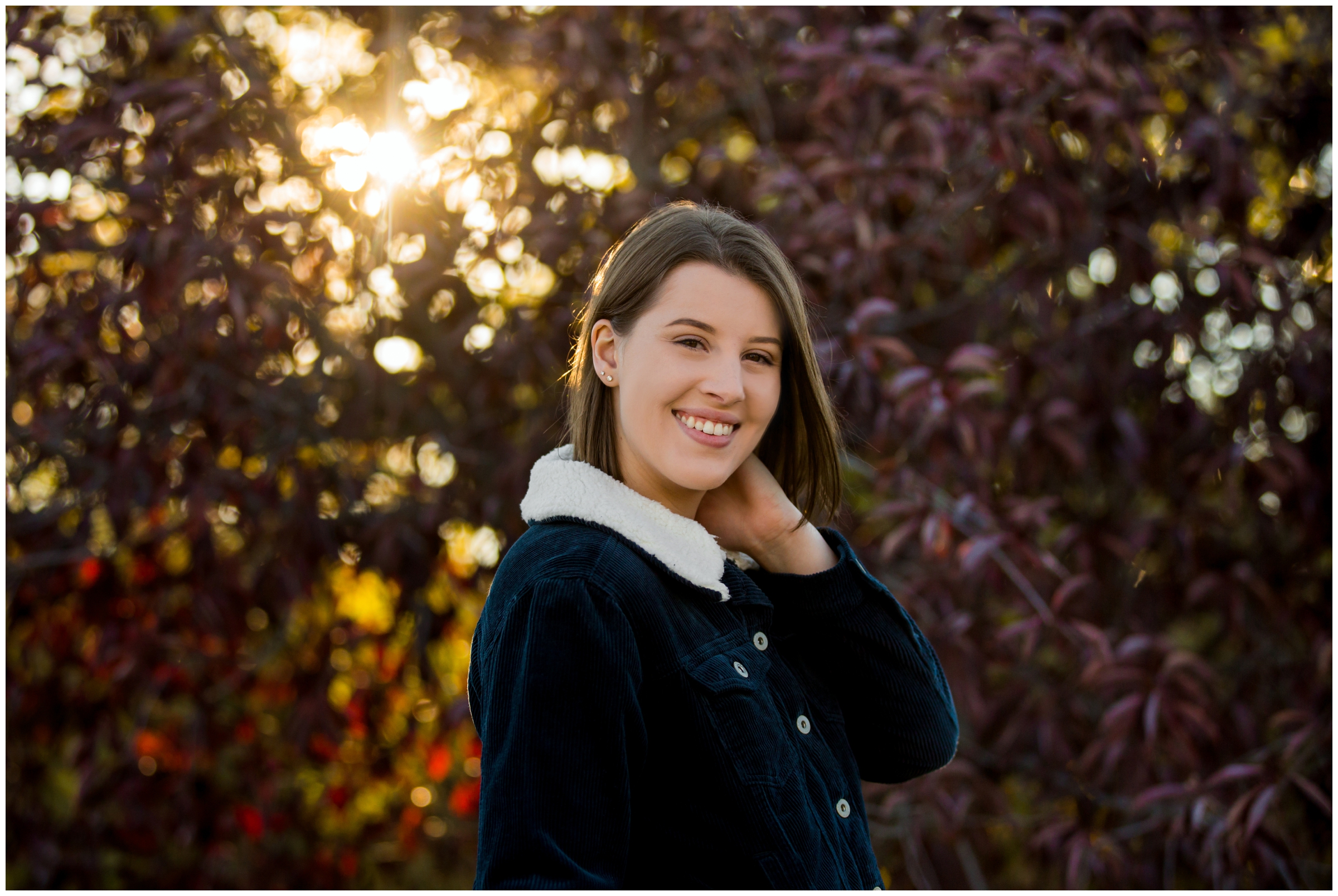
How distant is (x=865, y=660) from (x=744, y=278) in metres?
0.51

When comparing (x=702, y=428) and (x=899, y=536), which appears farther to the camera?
(x=899, y=536)

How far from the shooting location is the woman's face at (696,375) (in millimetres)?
1109

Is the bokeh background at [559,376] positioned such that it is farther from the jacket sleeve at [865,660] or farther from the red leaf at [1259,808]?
the jacket sleeve at [865,660]

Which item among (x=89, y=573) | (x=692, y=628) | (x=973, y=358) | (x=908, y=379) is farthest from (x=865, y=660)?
(x=89, y=573)

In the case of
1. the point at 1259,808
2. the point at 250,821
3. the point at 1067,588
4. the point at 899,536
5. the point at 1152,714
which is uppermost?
the point at 899,536

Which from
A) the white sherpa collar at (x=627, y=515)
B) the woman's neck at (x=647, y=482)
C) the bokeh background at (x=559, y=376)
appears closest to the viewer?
the white sherpa collar at (x=627, y=515)

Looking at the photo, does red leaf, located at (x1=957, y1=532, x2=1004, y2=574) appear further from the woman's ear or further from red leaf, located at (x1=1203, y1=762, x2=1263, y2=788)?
the woman's ear

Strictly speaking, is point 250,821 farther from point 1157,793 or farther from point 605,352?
point 1157,793

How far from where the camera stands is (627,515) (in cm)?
108

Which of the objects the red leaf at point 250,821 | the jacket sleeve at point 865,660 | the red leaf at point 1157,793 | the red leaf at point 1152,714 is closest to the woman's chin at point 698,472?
the jacket sleeve at point 865,660

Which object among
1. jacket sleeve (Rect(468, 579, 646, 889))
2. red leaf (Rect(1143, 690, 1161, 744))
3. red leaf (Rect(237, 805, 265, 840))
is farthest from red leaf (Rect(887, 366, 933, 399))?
red leaf (Rect(237, 805, 265, 840))

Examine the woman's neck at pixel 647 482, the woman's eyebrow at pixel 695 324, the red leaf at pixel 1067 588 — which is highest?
the woman's eyebrow at pixel 695 324

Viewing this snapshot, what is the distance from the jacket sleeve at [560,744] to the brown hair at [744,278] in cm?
30

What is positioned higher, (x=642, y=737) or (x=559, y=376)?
(x=559, y=376)
